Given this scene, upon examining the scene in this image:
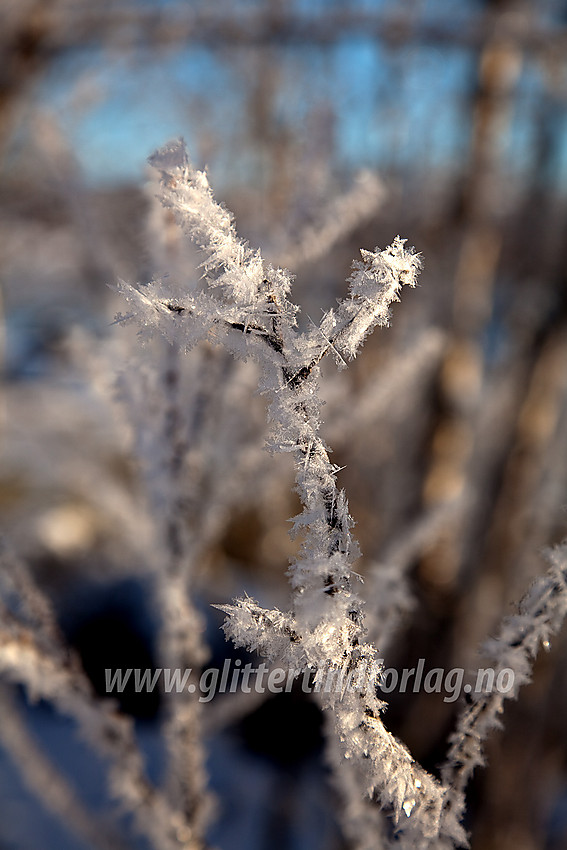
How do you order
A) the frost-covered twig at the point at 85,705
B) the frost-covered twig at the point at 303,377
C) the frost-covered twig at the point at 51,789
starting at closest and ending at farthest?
the frost-covered twig at the point at 303,377 → the frost-covered twig at the point at 85,705 → the frost-covered twig at the point at 51,789

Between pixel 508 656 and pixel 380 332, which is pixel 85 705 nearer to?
pixel 508 656

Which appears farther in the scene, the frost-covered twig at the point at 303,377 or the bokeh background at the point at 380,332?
the bokeh background at the point at 380,332

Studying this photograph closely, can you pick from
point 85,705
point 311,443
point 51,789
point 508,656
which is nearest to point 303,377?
point 311,443

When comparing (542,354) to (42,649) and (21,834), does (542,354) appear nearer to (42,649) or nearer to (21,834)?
(42,649)

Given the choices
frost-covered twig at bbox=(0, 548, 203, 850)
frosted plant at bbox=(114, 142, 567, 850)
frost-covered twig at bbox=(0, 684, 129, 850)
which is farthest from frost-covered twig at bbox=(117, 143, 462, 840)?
frost-covered twig at bbox=(0, 684, 129, 850)

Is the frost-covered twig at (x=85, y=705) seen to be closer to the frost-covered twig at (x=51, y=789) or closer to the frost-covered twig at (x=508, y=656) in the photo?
the frost-covered twig at (x=51, y=789)

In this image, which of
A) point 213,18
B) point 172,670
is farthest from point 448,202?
point 172,670

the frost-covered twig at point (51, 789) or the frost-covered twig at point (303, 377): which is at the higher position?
the frost-covered twig at point (303, 377)

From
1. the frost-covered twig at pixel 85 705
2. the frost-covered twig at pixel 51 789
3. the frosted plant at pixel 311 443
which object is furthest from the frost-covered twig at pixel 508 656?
the frost-covered twig at pixel 51 789
